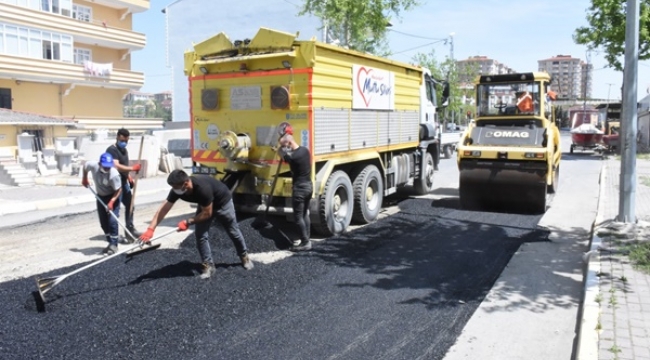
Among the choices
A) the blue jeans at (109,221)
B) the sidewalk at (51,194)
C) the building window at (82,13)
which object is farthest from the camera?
the building window at (82,13)

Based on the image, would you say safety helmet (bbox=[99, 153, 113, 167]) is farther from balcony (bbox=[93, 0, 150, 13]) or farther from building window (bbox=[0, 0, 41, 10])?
balcony (bbox=[93, 0, 150, 13])

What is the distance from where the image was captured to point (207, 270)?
620 cm

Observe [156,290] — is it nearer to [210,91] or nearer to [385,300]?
[385,300]

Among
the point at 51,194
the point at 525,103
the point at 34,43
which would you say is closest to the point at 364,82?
the point at 525,103

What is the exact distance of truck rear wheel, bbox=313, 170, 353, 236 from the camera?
8375 millimetres

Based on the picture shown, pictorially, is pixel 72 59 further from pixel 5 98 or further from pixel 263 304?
pixel 263 304

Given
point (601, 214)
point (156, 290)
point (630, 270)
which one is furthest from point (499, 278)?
point (601, 214)

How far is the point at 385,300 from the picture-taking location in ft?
18.5

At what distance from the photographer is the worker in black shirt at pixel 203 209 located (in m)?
5.80

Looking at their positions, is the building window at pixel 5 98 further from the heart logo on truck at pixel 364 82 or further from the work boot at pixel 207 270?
the work boot at pixel 207 270

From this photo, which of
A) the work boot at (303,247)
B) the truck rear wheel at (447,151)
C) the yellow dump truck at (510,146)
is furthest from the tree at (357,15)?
the work boot at (303,247)

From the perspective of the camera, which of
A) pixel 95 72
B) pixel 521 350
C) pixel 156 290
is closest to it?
pixel 521 350

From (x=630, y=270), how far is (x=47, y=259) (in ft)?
24.3

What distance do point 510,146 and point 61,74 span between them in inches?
1087
